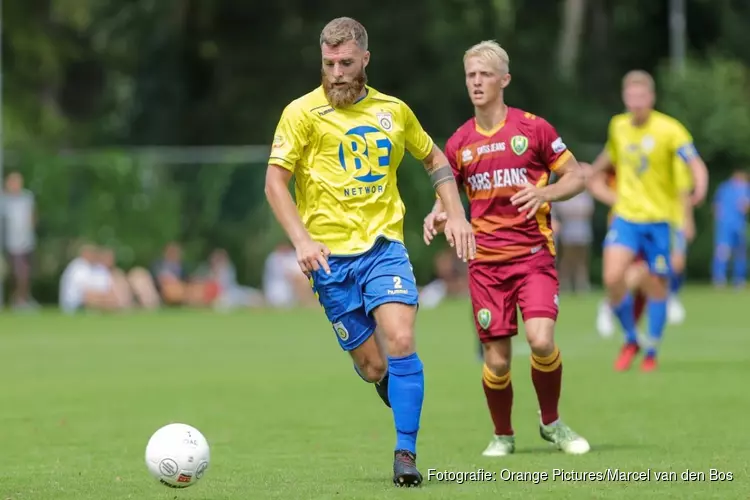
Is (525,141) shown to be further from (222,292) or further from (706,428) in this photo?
(222,292)

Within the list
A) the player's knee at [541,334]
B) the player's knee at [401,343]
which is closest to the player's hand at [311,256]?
the player's knee at [401,343]

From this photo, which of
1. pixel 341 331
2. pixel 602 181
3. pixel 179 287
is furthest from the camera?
pixel 179 287

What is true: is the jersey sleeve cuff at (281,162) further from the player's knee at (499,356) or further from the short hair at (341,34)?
the player's knee at (499,356)

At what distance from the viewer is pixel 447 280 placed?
3058cm

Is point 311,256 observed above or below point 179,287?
above

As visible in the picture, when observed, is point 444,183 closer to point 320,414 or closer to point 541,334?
point 541,334

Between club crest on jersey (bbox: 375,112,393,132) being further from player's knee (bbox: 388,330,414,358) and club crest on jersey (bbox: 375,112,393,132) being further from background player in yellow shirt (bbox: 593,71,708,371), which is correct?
background player in yellow shirt (bbox: 593,71,708,371)

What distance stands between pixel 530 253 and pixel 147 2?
27.7m

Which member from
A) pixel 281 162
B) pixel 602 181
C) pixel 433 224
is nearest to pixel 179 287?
pixel 602 181

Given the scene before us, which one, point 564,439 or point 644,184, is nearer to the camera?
point 564,439

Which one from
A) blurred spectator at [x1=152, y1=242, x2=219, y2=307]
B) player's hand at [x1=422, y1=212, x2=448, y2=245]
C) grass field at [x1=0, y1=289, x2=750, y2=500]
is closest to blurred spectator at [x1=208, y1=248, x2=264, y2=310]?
blurred spectator at [x1=152, y1=242, x2=219, y2=307]

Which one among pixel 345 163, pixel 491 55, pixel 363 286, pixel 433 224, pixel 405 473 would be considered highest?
pixel 491 55

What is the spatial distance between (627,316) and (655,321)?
327mm

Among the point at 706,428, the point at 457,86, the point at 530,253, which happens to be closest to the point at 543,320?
the point at 530,253
